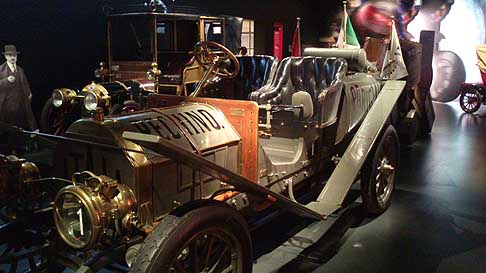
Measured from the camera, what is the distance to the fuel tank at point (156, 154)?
2.29 metres

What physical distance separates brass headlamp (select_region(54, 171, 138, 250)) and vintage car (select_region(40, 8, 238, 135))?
9.87ft

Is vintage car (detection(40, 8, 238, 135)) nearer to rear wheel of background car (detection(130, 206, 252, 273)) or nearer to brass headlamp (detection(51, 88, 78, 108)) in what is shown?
brass headlamp (detection(51, 88, 78, 108))

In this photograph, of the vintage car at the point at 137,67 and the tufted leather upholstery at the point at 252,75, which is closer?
the tufted leather upholstery at the point at 252,75

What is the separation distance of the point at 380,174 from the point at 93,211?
2.78 metres

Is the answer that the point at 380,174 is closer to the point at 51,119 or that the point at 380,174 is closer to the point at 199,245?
the point at 199,245

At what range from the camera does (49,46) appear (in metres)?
7.05

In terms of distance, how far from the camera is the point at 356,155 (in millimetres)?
3609

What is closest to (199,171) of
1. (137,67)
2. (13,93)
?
(13,93)

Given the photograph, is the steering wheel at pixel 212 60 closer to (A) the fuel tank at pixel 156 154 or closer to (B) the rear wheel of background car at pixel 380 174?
(A) the fuel tank at pixel 156 154

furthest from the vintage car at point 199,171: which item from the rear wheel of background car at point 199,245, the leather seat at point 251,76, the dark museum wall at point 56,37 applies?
the dark museum wall at point 56,37

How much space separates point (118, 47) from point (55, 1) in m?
1.10

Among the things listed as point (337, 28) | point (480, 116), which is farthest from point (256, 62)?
point (337, 28)

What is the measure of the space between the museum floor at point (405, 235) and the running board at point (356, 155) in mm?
413

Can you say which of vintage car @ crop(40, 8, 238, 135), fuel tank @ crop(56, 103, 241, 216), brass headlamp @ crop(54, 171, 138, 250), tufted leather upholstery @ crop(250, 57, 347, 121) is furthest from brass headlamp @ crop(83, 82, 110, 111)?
brass headlamp @ crop(54, 171, 138, 250)
